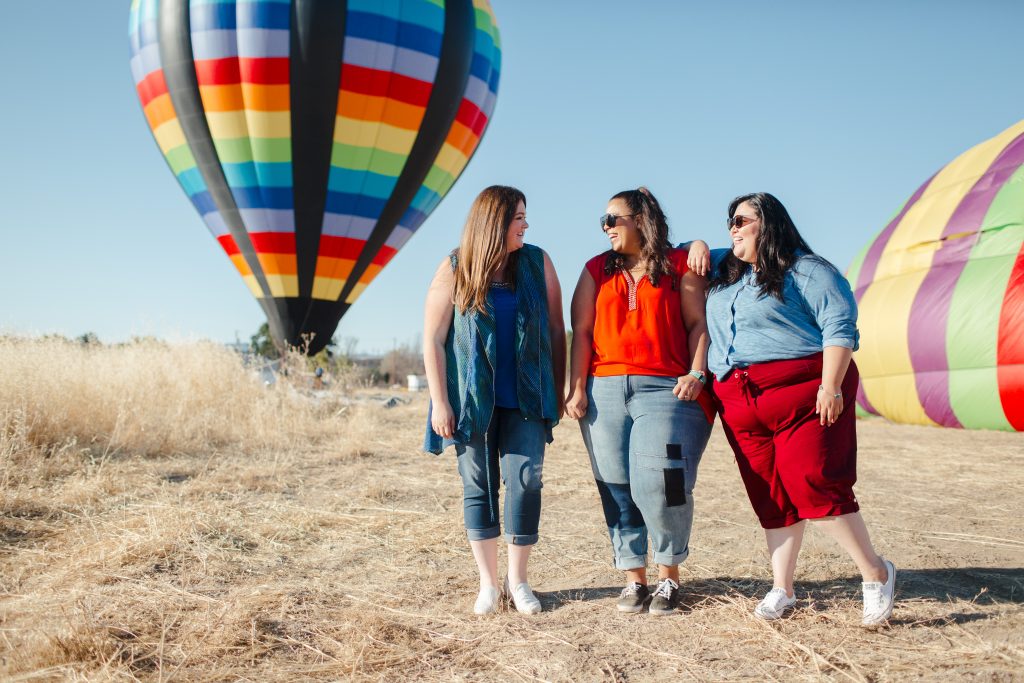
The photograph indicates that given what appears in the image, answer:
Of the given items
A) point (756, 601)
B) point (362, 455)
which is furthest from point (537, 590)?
point (362, 455)

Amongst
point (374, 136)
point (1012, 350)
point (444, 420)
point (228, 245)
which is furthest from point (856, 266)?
point (228, 245)

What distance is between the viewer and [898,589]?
10.8ft

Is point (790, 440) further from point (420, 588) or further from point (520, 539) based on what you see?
point (420, 588)

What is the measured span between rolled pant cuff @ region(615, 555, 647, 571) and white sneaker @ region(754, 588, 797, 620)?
17.8 inches

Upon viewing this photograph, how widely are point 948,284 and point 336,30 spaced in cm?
930

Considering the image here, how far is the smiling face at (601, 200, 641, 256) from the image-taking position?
313cm

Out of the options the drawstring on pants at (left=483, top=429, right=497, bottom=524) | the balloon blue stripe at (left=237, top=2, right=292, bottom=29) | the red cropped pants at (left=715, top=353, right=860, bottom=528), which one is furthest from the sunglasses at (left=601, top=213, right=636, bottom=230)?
the balloon blue stripe at (left=237, top=2, right=292, bottom=29)

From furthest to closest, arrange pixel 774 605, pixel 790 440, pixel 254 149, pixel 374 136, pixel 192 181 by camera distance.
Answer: pixel 192 181 < pixel 374 136 < pixel 254 149 < pixel 774 605 < pixel 790 440

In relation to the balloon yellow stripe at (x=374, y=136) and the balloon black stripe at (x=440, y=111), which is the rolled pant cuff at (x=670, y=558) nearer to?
the balloon yellow stripe at (x=374, y=136)

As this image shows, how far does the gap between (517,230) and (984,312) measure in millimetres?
7023

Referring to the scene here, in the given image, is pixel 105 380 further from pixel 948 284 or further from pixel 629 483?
pixel 948 284

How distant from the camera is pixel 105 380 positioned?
311 inches

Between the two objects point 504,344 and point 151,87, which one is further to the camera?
point 151,87

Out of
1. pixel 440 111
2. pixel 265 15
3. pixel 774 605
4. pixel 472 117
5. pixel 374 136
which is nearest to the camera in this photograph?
pixel 774 605
